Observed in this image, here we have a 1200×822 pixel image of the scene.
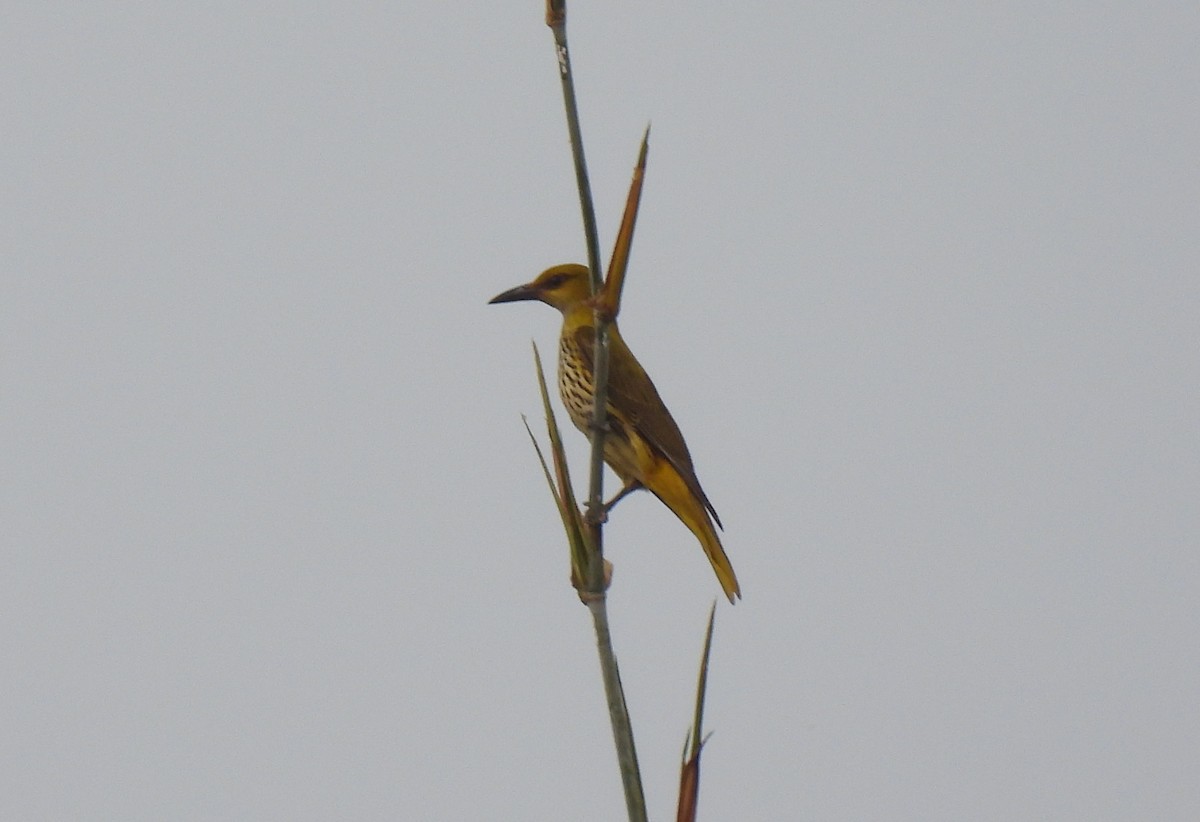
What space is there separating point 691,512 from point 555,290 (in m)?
1.15

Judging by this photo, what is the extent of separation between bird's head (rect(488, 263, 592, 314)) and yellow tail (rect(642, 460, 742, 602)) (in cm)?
88

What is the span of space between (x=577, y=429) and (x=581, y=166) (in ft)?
11.7

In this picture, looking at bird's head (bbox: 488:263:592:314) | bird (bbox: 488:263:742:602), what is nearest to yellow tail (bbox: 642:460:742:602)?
bird (bbox: 488:263:742:602)

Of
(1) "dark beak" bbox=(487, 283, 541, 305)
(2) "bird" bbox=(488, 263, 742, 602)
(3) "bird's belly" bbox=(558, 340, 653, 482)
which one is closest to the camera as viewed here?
(2) "bird" bbox=(488, 263, 742, 602)

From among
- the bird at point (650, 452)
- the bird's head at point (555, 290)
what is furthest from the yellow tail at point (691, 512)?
the bird's head at point (555, 290)

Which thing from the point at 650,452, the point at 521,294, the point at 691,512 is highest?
the point at 521,294

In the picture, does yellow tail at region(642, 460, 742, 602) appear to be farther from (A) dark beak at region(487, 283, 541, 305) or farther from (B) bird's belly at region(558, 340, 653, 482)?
(A) dark beak at region(487, 283, 541, 305)

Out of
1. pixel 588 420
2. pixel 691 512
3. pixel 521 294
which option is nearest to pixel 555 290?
pixel 521 294

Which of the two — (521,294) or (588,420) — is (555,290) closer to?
(521,294)

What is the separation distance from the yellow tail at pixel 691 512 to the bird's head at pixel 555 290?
0.88 m

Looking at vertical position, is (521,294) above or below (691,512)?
above

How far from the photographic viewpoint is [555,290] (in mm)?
5414

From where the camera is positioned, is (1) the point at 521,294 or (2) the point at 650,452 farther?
(1) the point at 521,294

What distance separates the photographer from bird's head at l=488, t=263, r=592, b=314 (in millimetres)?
5406
